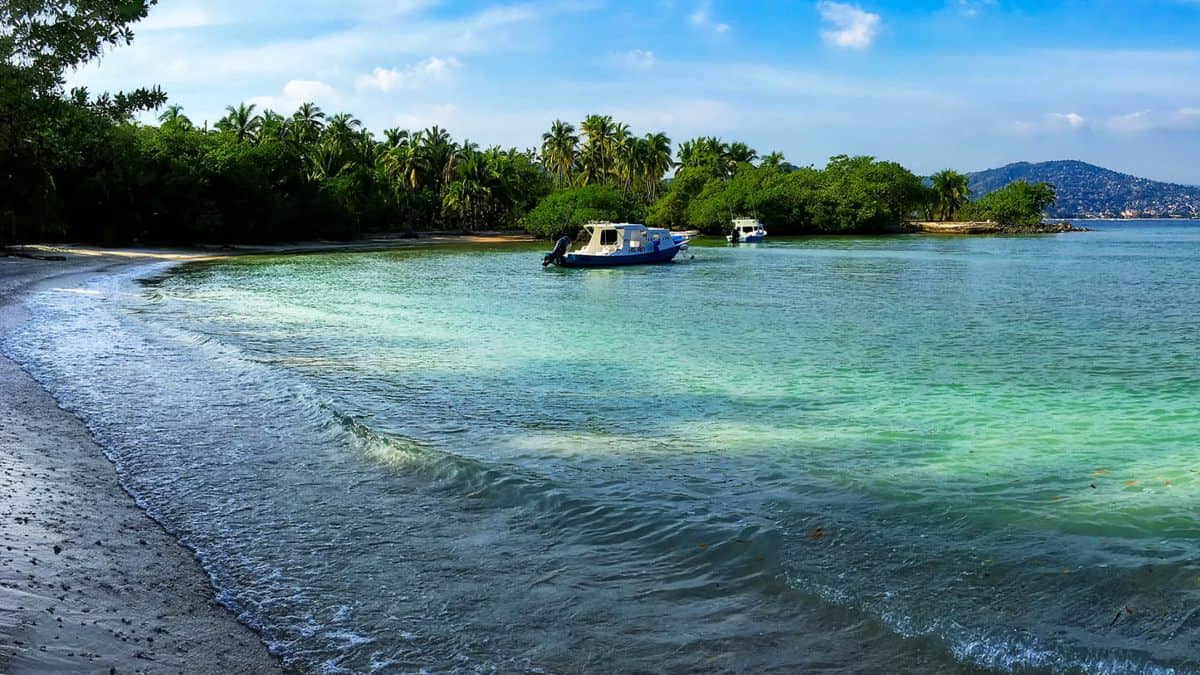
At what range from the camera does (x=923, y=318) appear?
25156mm

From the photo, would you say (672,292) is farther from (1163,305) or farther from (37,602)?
(37,602)

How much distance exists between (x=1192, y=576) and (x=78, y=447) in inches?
395

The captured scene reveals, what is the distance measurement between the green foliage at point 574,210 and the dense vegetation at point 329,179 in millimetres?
216

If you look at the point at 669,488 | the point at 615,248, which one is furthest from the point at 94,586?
the point at 615,248

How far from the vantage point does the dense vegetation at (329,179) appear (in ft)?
31.9

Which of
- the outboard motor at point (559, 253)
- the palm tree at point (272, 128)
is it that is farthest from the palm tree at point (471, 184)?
the outboard motor at point (559, 253)

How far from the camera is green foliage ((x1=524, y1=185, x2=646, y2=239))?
293ft

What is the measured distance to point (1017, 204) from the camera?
415ft

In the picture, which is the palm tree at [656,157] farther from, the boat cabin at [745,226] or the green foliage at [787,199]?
the boat cabin at [745,226]

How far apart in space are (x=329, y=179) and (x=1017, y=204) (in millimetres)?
94051

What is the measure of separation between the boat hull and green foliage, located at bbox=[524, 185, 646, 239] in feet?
110

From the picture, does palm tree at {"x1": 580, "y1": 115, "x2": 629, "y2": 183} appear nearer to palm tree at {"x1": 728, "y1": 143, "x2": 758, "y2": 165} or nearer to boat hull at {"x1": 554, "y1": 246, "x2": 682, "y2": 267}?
palm tree at {"x1": 728, "y1": 143, "x2": 758, "y2": 165}

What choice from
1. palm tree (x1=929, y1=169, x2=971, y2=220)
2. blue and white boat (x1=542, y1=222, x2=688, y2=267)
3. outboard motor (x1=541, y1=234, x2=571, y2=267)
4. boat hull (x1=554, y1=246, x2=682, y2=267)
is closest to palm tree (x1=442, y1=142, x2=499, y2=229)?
blue and white boat (x1=542, y1=222, x2=688, y2=267)

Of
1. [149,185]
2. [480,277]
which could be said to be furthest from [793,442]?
[149,185]
